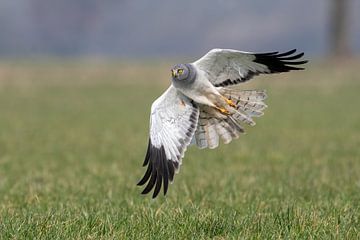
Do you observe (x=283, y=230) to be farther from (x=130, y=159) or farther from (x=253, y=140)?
(x=253, y=140)

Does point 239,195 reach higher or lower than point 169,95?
lower

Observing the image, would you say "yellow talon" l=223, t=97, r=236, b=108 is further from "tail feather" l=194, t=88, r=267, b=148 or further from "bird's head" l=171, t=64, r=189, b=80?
"bird's head" l=171, t=64, r=189, b=80

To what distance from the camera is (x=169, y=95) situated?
6.99m

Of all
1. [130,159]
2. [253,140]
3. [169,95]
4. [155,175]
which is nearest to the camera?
[155,175]

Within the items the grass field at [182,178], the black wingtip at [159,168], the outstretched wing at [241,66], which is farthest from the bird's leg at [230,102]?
the grass field at [182,178]

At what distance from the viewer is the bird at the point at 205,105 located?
6.73 metres

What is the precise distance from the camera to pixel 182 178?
9984 millimetres

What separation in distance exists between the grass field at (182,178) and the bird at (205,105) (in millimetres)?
563

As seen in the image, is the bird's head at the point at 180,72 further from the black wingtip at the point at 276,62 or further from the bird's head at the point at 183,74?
the black wingtip at the point at 276,62

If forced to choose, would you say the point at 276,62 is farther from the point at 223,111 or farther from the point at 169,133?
the point at 169,133

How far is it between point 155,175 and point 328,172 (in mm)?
4274

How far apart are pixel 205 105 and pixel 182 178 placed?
3.04 meters

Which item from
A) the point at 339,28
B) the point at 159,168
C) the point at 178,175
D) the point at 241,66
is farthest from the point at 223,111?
the point at 339,28

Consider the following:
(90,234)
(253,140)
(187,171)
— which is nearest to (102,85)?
(253,140)
